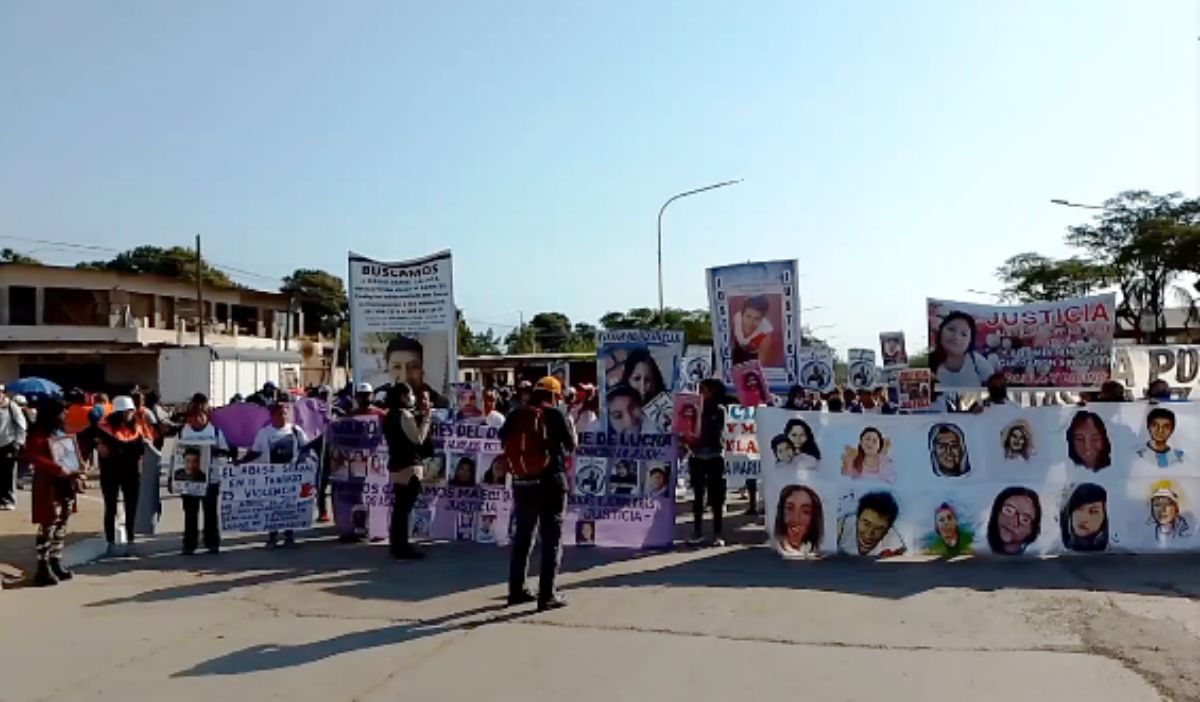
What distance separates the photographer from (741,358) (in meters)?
13.3

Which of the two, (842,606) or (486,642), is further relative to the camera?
(842,606)

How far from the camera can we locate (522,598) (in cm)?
854

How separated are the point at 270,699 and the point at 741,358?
827cm

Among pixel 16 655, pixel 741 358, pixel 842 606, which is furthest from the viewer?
pixel 741 358

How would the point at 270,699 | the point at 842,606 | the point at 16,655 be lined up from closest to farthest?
the point at 270,699 → the point at 16,655 → the point at 842,606

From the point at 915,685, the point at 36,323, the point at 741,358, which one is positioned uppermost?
the point at 36,323

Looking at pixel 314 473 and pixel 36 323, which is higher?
pixel 36 323

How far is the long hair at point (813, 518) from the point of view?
10.3m

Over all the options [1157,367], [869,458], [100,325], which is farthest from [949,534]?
[100,325]

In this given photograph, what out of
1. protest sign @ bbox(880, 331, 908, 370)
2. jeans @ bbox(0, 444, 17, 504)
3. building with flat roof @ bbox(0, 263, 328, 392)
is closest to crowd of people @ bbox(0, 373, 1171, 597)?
jeans @ bbox(0, 444, 17, 504)

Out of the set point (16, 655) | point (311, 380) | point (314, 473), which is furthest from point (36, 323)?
point (16, 655)

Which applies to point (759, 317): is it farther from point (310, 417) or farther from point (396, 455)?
point (310, 417)

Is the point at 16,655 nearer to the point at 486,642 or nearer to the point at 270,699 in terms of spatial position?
the point at 270,699

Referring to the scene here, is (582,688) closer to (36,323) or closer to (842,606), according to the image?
(842,606)
